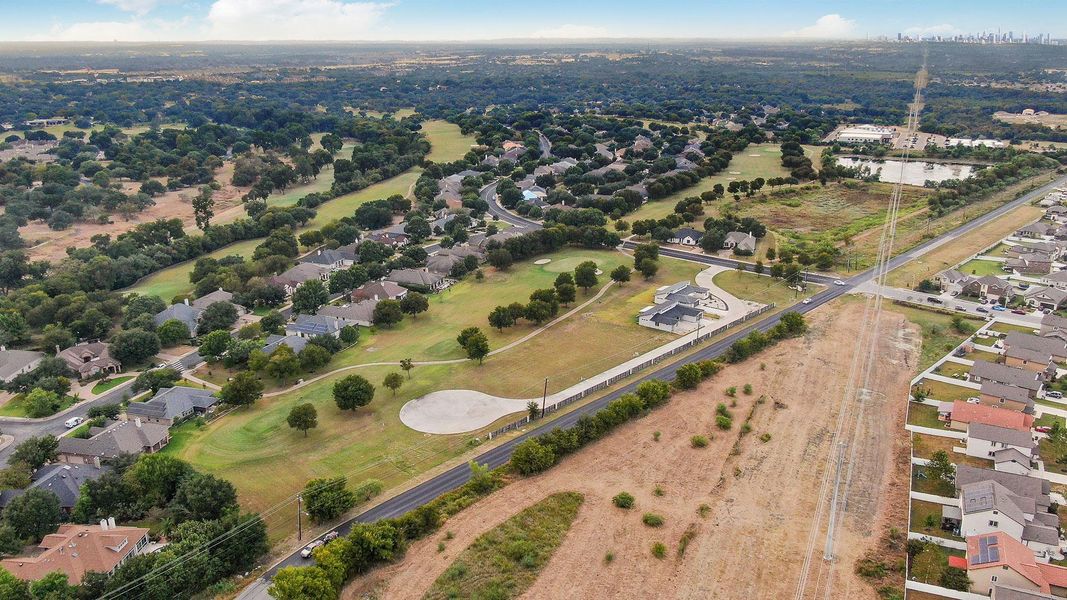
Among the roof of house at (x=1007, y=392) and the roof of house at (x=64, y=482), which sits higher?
the roof of house at (x=1007, y=392)

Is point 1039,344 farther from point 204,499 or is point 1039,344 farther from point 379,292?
point 204,499

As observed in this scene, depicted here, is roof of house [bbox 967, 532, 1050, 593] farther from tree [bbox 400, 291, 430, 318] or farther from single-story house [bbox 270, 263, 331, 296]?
single-story house [bbox 270, 263, 331, 296]

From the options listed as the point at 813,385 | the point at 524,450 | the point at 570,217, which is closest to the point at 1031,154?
the point at 570,217

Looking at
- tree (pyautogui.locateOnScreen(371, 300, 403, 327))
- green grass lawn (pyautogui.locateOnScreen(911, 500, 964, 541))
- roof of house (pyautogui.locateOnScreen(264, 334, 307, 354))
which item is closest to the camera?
green grass lawn (pyautogui.locateOnScreen(911, 500, 964, 541))

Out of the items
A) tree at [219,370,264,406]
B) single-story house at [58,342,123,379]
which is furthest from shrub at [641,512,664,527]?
single-story house at [58,342,123,379]

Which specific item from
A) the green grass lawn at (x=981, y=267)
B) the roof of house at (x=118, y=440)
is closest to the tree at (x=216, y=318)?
the roof of house at (x=118, y=440)

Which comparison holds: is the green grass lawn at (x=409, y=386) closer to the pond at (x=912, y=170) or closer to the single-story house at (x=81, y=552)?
the single-story house at (x=81, y=552)

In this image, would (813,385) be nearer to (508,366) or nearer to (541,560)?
(508,366)
